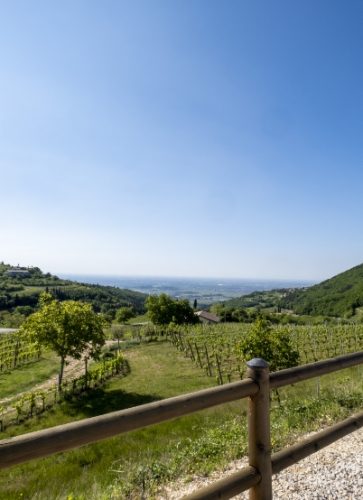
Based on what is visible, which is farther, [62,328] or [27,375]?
[27,375]

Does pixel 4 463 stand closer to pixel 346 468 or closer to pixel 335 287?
pixel 346 468

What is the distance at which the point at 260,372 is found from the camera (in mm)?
2908

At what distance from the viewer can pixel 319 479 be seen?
164 inches

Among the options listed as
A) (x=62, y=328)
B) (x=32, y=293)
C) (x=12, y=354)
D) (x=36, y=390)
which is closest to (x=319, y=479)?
(x=62, y=328)

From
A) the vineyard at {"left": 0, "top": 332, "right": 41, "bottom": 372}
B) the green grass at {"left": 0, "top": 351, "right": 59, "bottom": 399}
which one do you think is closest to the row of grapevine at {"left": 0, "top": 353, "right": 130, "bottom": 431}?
the green grass at {"left": 0, "top": 351, "right": 59, "bottom": 399}

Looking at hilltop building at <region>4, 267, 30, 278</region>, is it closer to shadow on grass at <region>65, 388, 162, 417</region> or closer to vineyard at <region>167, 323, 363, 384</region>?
vineyard at <region>167, 323, 363, 384</region>

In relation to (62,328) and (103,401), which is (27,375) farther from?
A: (103,401)

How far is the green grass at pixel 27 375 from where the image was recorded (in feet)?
83.3

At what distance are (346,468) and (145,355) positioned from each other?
110 ft

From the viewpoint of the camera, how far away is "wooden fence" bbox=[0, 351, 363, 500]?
1.96 meters

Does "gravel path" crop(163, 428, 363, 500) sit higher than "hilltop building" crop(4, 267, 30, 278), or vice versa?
"hilltop building" crop(4, 267, 30, 278)

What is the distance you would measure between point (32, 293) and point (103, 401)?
10638 cm

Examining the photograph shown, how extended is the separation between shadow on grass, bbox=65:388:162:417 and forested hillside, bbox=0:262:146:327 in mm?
56666

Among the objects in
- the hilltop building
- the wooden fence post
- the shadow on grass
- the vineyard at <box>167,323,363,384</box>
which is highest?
the hilltop building
